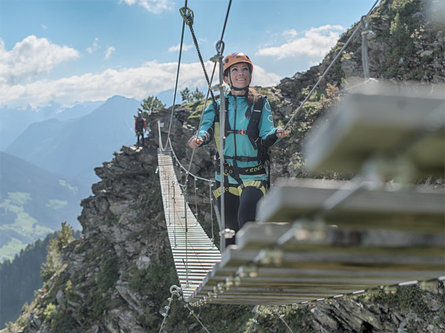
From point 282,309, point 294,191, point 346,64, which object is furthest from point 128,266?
point 294,191

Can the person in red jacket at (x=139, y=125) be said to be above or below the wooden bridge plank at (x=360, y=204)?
above

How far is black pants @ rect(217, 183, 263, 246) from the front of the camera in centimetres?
436

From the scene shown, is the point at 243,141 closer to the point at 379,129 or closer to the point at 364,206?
the point at 364,206

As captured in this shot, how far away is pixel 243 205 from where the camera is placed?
439 cm

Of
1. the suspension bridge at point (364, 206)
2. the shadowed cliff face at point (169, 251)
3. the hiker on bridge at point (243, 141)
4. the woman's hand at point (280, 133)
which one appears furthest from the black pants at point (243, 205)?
the shadowed cliff face at point (169, 251)

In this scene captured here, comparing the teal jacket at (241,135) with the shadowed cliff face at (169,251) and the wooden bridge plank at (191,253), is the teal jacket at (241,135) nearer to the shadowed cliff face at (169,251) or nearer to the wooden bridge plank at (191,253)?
the wooden bridge plank at (191,253)

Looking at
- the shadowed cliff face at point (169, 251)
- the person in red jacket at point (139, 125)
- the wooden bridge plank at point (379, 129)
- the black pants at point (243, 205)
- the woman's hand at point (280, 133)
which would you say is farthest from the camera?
the person in red jacket at point (139, 125)

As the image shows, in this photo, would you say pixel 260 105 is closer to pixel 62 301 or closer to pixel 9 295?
pixel 62 301

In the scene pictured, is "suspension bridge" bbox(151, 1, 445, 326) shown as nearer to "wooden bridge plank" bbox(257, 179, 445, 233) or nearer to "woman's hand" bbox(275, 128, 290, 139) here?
"wooden bridge plank" bbox(257, 179, 445, 233)

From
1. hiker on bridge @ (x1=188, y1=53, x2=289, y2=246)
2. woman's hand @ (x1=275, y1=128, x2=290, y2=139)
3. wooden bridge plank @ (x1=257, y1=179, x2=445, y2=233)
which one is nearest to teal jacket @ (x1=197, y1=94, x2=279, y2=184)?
hiker on bridge @ (x1=188, y1=53, x2=289, y2=246)

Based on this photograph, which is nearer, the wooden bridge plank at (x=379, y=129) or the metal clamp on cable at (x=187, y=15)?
the wooden bridge plank at (x=379, y=129)

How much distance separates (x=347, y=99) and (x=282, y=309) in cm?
837

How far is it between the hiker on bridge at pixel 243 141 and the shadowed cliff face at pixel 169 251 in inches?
69.5

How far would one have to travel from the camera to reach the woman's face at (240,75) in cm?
472
